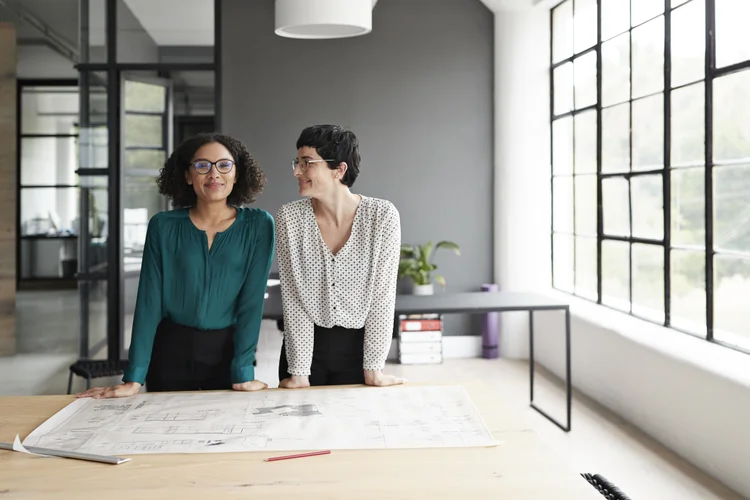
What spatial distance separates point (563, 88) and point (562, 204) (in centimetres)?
92

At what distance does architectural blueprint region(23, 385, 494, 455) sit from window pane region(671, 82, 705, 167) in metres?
2.68

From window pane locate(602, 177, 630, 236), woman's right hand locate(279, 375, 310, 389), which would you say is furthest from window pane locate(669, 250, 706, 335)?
woman's right hand locate(279, 375, 310, 389)

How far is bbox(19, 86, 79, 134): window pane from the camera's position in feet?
36.3

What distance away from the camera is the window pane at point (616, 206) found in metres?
4.97

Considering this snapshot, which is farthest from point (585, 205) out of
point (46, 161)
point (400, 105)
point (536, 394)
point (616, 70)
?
point (46, 161)

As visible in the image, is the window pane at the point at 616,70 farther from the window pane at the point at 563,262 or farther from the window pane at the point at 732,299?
the window pane at the point at 732,299

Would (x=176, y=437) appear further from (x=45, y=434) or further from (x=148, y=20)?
(x=148, y=20)

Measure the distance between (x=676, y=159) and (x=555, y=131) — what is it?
209 cm

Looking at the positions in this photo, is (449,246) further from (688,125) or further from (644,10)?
(688,125)

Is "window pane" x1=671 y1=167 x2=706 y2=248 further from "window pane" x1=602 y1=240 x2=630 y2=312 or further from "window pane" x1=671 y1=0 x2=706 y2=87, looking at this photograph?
"window pane" x1=602 y1=240 x2=630 y2=312

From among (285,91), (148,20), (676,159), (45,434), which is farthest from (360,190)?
(45,434)

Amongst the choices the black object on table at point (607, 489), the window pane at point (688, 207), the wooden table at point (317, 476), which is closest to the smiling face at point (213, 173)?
the wooden table at point (317, 476)

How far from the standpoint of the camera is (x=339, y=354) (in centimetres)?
237

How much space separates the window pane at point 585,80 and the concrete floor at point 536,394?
2.06 meters
